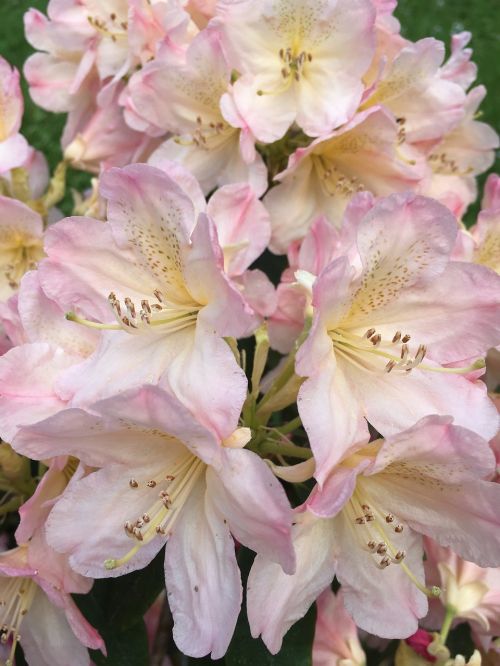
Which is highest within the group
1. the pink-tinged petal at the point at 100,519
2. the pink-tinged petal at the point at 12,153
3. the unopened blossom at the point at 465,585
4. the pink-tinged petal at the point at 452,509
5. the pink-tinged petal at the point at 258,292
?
the pink-tinged petal at the point at 258,292

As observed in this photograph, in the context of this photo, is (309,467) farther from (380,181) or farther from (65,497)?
(380,181)

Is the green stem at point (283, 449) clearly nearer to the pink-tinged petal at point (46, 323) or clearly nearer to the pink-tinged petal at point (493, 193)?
the pink-tinged petal at point (46, 323)

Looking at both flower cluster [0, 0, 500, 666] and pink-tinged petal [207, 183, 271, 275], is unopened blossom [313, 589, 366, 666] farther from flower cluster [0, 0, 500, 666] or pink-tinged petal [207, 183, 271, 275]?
pink-tinged petal [207, 183, 271, 275]

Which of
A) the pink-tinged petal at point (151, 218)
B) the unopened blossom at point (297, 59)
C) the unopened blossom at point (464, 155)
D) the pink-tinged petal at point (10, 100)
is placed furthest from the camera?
the unopened blossom at point (464, 155)

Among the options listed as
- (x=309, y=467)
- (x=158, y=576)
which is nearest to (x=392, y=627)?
(x=309, y=467)

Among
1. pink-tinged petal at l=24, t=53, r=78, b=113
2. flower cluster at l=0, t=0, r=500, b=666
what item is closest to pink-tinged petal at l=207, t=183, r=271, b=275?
flower cluster at l=0, t=0, r=500, b=666

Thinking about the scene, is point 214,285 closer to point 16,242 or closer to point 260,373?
point 260,373

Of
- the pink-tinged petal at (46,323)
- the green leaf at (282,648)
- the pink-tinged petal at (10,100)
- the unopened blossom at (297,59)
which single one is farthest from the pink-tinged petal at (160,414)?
the pink-tinged petal at (10,100)
